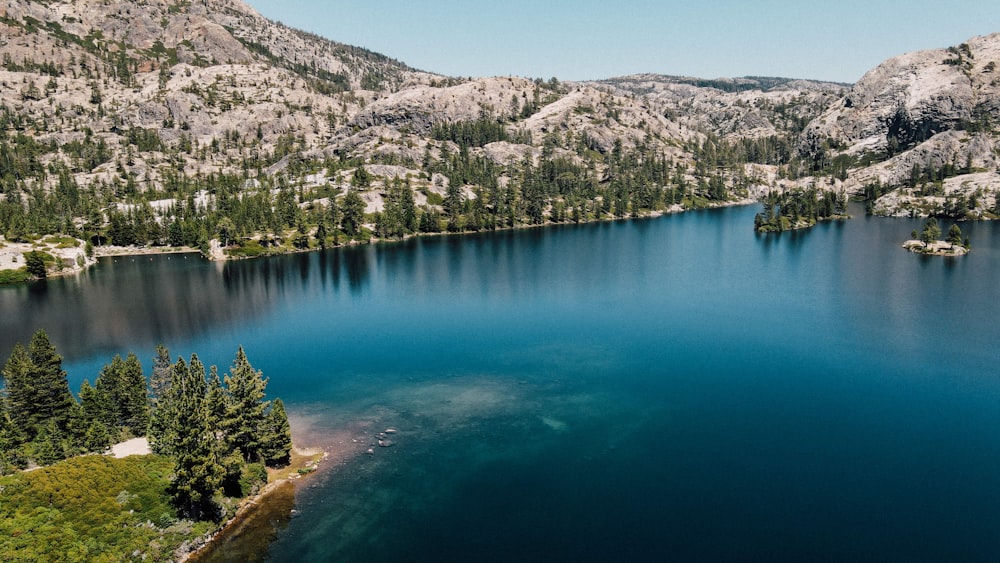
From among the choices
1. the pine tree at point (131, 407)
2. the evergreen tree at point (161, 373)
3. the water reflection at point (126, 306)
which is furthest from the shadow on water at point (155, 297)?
the pine tree at point (131, 407)

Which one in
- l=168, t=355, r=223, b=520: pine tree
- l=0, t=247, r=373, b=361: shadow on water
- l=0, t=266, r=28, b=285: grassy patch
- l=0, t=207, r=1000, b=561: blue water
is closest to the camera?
l=0, t=207, r=1000, b=561: blue water

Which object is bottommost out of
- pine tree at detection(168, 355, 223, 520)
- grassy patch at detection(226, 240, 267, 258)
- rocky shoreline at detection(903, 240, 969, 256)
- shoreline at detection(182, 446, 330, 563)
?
shoreline at detection(182, 446, 330, 563)

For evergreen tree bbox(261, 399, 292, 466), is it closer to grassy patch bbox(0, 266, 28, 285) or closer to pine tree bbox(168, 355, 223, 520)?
pine tree bbox(168, 355, 223, 520)

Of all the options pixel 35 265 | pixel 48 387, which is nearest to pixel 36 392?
pixel 48 387

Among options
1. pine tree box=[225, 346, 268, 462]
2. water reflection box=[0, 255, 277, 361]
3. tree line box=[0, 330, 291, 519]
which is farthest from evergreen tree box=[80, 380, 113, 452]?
water reflection box=[0, 255, 277, 361]

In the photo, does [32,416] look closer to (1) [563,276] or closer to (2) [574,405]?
(2) [574,405]

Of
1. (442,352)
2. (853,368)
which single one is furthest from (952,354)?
(442,352)
